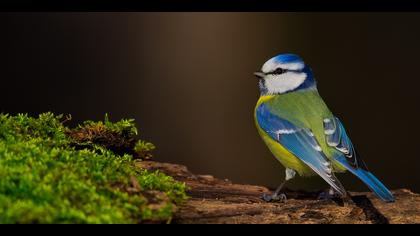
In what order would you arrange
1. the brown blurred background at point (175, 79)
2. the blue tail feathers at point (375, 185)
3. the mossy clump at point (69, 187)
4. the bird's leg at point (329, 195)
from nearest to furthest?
the mossy clump at point (69, 187) → the blue tail feathers at point (375, 185) → the bird's leg at point (329, 195) → the brown blurred background at point (175, 79)

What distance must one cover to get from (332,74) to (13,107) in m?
3.71

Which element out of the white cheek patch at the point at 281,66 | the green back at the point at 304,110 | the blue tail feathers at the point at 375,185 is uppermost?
the white cheek patch at the point at 281,66

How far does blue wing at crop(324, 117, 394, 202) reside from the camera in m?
2.88

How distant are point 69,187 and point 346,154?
5.55ft

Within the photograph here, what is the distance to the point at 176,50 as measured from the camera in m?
6.10

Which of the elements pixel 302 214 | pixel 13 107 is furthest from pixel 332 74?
pixel 302 214

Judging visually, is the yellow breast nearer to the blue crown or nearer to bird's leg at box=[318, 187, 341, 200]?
bird's leg at box=[318, 187, 341, 200]

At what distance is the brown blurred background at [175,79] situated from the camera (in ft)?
19.7

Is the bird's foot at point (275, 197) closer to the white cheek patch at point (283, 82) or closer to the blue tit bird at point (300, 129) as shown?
the blue tit bird at point (300, 129)

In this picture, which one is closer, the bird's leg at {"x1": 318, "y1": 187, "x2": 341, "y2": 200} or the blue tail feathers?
the blue tail feathers

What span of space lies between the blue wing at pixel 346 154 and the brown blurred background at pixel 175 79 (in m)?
2.69

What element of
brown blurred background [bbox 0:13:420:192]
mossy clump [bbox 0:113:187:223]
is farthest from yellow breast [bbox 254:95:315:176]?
brown blurred background [bbox 0:13:420:192]

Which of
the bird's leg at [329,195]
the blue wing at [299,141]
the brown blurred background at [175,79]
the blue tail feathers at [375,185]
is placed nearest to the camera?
the blue tail feathers at [375,185]

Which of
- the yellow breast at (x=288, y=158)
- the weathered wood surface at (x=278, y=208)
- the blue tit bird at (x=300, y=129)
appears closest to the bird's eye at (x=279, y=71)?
the blue tit bird at (x=300, y=129)
